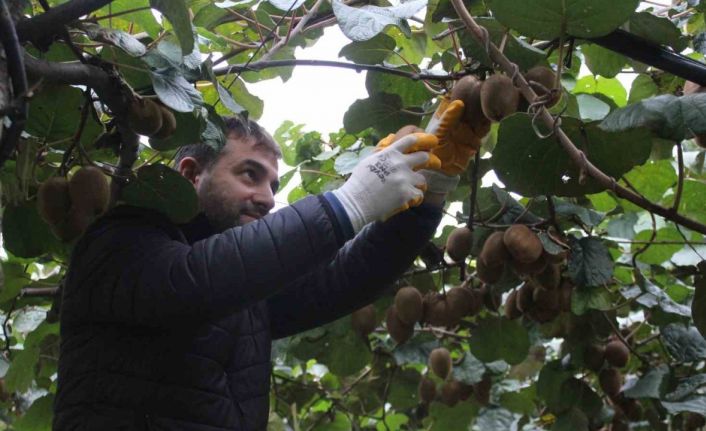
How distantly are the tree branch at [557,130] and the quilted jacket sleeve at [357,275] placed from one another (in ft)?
1.18

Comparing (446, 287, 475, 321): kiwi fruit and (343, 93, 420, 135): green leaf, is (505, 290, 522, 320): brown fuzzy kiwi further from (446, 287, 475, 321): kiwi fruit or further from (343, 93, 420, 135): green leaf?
(343, 93, 420, 135): green leaf

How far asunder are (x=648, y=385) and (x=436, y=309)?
2.38ft

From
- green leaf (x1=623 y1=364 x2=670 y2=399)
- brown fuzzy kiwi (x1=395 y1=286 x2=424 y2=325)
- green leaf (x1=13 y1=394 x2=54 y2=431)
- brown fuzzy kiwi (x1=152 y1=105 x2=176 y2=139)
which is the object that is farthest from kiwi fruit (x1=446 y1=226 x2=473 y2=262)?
green leaf (x1=13 y1=394 x2=54 y2=431)

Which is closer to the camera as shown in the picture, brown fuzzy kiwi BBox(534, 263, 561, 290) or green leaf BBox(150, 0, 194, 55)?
green leaf BBox(150, 0, 194, 55)

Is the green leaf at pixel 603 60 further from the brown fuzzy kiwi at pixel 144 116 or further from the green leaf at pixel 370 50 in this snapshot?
the brown fuzzy kiwi at pixel 144 116

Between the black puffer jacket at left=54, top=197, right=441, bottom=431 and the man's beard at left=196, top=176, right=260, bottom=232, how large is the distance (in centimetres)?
9

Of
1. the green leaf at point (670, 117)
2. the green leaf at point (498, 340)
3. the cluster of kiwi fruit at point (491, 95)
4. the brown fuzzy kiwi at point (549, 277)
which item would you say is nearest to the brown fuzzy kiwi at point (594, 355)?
the green leaf at point (498, 340)

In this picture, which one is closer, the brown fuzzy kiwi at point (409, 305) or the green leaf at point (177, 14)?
the green leaf at point (177, 14)

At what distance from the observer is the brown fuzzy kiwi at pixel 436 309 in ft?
6.86

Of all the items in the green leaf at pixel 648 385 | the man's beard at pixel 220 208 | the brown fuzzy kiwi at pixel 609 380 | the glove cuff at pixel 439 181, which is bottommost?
the green leaf at pixel 648 385

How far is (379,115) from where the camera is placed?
1.85 metres

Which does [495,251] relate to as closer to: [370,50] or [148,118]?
[370,50]

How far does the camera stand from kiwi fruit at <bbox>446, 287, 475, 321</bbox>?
2.07m

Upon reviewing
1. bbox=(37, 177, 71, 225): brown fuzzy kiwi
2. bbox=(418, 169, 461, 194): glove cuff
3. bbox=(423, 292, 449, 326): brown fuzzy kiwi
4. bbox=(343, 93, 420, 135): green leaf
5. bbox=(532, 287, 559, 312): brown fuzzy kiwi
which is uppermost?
bbox=(37, 177, 71, 225): brown fuzzy kiwi
